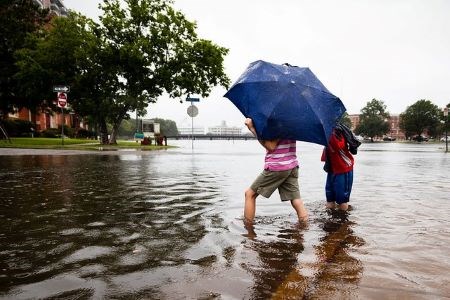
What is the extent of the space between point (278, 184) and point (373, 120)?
14497cm

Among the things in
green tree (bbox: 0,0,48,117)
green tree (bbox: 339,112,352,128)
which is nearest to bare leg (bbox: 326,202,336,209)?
green tree (bbox: 339,112,352,128)

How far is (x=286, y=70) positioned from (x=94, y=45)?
83.4 feet

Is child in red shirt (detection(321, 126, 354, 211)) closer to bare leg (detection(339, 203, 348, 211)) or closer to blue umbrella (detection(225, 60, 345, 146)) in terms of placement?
bare leg (detection(339, 203, 348, 211))

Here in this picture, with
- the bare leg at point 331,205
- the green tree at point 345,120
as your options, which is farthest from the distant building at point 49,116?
the bare leg at point 331,205

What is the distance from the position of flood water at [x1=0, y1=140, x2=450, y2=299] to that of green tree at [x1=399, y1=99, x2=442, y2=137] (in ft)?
412

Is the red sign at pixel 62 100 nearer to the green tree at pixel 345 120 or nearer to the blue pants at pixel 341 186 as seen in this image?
the green tree at pixel 345 120

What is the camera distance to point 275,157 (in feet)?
14.9

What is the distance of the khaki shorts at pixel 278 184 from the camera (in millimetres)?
4598

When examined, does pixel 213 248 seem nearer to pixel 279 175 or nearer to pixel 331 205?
pixel 279 175

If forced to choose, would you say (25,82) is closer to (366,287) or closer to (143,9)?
(143,9)

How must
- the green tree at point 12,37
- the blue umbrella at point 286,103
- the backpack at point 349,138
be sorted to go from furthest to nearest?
the green tree at point 12,37
the backpack at point 349,138
the blue umbrella at point 286,103

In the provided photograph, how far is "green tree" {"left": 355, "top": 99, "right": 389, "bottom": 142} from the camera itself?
137 metres

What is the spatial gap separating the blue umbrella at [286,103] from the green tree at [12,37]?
3217 centimetres

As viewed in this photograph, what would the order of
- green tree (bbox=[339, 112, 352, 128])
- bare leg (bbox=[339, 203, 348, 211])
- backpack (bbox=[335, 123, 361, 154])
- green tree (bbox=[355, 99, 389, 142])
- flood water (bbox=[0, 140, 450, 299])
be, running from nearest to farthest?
flood water (bbox=[0, 140, 450, 299]), green tree (bbox=[339, 112, 352, 128]), backpack (bbox=[335, 123, 361, 154]), bare leg (bbox=[339, 203, 348, 211]), green tree (bbox=[355, 99, 389, 142])
